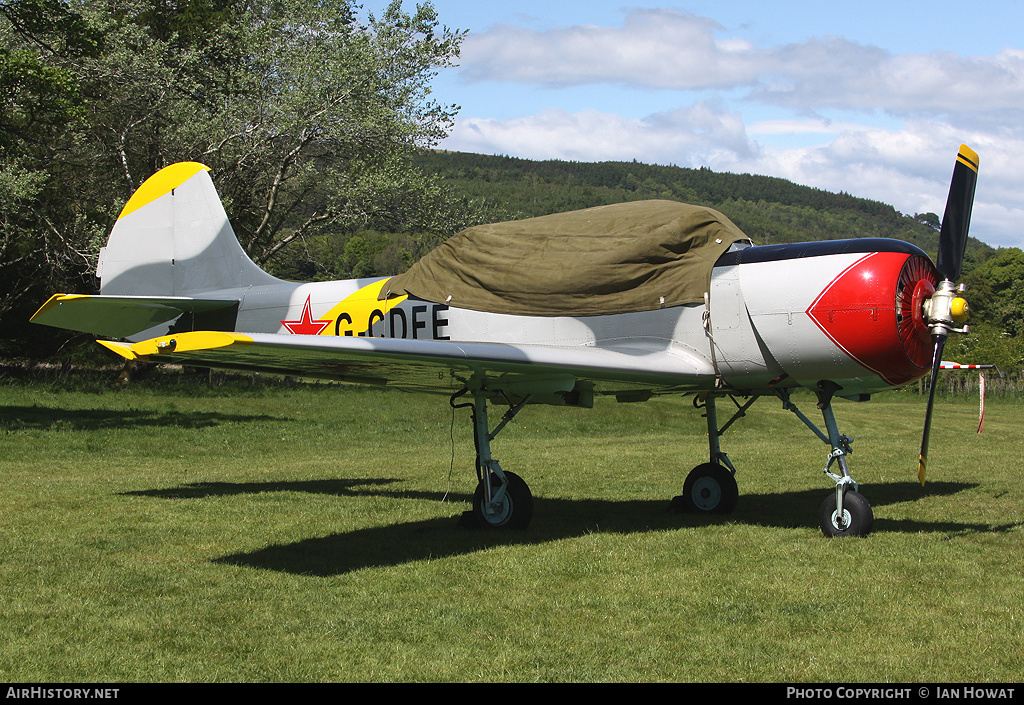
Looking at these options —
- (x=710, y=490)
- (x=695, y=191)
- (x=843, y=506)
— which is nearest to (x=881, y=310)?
(x=843, y=506)

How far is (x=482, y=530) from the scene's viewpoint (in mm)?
9148

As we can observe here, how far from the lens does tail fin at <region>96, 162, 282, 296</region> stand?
12.2m

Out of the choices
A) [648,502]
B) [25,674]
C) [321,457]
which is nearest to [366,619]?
[25,674]

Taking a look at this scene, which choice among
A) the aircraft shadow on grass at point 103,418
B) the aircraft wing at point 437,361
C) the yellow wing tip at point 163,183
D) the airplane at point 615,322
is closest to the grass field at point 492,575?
the airplane at point 615,322

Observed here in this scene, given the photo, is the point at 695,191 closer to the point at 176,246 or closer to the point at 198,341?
the point at 176,246

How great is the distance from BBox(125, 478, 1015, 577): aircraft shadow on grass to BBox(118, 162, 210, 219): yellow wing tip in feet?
13.1

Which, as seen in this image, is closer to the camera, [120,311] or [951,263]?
[951,263]

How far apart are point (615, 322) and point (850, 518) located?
2.85 m

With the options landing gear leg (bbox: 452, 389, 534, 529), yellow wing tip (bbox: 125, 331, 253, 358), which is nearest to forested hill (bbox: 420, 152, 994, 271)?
landing gear leg (bbox: 452, 389, 534, 529)

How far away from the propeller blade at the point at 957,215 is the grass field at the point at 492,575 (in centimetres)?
247

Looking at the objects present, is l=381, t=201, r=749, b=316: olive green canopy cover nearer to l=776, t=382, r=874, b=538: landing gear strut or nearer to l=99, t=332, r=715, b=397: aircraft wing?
l=99, t=332, r=715, b=397: aircraft wing

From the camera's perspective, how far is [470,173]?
153 metres

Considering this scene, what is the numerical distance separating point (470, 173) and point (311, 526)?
147 meters
